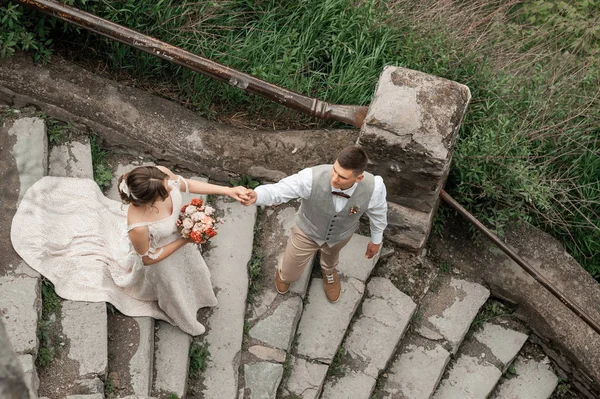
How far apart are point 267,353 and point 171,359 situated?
715 millimetres

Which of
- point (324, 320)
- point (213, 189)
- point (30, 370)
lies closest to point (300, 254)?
point (324, 320)

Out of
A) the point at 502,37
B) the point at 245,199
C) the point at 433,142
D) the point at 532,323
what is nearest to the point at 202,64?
the point at 245,199

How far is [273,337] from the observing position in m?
5.31

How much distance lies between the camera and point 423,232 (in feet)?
19.0

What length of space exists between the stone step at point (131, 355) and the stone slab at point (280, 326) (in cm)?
81

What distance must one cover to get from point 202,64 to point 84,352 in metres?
2.23

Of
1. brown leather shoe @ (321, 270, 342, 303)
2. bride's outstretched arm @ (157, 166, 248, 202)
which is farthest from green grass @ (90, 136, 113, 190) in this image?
brown leather shoe @ (321, 270, 342, 303)

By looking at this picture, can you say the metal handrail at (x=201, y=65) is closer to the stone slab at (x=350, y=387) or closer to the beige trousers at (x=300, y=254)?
the beige trousers at (x=300, y=254)

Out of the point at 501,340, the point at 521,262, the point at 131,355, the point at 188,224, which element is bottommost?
the point at 501,340

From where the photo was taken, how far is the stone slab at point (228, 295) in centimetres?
508

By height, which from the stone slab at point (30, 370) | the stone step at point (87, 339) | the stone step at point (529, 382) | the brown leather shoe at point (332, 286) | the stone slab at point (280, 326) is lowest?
the stone step at point (529, 382)

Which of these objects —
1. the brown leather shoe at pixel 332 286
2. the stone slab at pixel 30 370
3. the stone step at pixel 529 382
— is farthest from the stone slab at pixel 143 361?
the stone step at pixel 529 382

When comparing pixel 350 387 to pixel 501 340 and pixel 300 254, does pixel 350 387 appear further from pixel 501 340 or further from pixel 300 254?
pixel 501 340

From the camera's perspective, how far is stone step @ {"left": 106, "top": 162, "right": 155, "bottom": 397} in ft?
15.1
